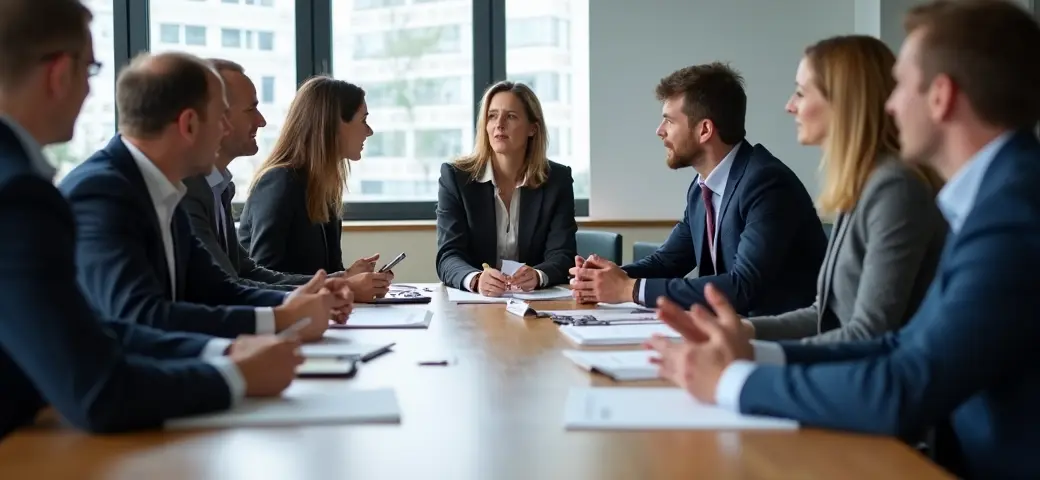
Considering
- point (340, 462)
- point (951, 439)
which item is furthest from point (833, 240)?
point (340, 462)

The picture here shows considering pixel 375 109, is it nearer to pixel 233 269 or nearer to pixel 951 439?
pixel 233 269

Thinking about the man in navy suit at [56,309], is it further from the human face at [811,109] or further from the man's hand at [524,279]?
the man's hand at [524,279]

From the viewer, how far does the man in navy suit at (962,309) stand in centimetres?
126

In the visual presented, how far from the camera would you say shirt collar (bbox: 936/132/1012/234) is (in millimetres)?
1411

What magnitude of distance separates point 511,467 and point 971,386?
0.60 m

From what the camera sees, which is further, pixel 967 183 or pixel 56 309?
pixel 967 183

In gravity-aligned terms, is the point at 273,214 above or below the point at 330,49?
below

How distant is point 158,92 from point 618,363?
1.04 meters

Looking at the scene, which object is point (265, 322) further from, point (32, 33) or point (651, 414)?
point (651, 414)

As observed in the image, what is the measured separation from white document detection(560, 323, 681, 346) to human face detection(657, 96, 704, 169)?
1.06m

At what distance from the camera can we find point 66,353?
128 cm

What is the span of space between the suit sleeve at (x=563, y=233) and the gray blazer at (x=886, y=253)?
1.65 meters

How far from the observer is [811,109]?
87.7 inches

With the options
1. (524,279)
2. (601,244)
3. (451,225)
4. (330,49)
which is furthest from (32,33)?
(330,49)
